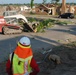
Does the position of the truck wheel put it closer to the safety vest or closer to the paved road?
the paved road

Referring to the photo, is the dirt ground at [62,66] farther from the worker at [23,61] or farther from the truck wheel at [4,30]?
the truck wheel at [4,30]

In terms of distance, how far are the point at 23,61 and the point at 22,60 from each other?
3 cm

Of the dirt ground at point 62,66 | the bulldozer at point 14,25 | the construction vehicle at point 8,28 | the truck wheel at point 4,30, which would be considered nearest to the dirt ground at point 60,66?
the dirt ground at point 62,66

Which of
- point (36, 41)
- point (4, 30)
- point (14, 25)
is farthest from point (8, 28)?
point (36, 41)

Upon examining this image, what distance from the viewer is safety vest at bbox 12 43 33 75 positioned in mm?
4816

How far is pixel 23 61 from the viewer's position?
4.97 meters

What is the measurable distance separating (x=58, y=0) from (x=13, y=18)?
76.7 meters

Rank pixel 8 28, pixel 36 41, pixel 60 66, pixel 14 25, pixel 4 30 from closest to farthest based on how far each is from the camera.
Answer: pixel 60 66 < pixel 36 41 < pixel 4 30 < pixel 8 28 < pixel 14 25

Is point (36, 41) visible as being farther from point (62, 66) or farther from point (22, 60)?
point (22, 60)

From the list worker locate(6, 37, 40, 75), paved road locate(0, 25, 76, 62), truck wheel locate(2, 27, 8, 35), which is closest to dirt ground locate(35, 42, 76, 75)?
paved road locate(0, 25, 76, 62)

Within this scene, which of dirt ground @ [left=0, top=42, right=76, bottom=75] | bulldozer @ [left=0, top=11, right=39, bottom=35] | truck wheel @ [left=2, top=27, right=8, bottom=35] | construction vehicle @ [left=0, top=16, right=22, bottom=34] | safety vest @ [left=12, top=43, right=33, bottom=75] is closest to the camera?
safety vest @ [left=12, top=43, right=33, bottom=75]

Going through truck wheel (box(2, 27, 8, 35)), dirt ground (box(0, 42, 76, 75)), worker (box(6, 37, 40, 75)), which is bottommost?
truck wheel (box(2, 27, 8, 35))

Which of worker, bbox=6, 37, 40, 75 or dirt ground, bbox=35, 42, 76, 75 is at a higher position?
worker, bbox=6, 37, 40, 75

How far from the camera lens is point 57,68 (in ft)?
35.7
